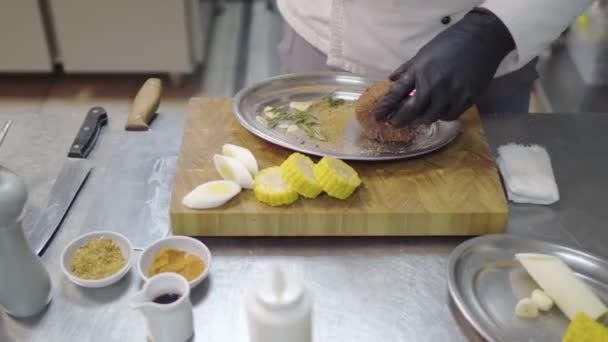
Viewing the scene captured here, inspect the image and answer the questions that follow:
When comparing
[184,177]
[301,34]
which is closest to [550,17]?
[301,34]

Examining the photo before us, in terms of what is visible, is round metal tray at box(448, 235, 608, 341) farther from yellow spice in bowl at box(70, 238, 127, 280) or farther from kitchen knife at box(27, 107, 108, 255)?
kitchen knife at box(27, 107, 108, 255)

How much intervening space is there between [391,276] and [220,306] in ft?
0.77

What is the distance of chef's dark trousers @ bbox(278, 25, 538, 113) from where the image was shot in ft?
4.18

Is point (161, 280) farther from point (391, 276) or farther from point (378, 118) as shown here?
point (378, 118)

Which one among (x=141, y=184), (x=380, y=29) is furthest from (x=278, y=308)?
(x=380, y=29)

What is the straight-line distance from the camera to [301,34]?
1.33 metres

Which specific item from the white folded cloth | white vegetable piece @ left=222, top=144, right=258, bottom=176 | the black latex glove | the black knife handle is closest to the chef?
the black latex glove

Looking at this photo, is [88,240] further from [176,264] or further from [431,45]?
[431,45]

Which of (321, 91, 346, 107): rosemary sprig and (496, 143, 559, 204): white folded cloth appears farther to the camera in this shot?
(321, 91, 346, 107): rosemary sprig

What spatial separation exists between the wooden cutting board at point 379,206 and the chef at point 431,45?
9 cm

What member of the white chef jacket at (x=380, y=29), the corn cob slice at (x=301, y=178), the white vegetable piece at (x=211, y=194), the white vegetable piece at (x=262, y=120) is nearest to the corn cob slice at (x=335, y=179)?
the corn cob slice at (x=301, y=178)

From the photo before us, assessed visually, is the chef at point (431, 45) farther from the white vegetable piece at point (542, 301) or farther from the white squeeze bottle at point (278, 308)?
the white squeeze bottle at point (278, 308)

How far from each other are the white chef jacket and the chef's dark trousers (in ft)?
0.12

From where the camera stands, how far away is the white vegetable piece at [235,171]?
0.94 m
